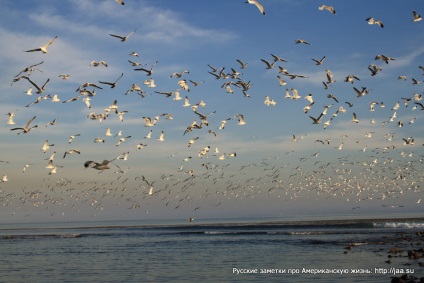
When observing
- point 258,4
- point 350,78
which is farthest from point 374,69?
point 258,4

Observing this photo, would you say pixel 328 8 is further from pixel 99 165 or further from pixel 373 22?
pixel 99 165

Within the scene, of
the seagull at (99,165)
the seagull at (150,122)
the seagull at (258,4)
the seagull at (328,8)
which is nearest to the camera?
the seagull at (99,165)

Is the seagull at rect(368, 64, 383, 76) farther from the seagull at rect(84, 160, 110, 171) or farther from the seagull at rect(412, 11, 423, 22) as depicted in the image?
the seagull at rect(84, 160, 110, 171)

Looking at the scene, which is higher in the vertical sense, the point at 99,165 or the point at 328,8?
the point at 328,8

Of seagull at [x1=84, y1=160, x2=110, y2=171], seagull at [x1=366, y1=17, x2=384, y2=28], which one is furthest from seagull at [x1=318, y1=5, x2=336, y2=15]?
seagull at [x1=84, y1=160, x2=110, y2=171]

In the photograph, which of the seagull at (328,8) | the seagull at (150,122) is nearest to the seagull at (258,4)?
the seagull at (328,8)

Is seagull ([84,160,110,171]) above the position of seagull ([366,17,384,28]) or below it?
below

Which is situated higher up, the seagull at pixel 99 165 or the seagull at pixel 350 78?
the seagull at pixel 350 78

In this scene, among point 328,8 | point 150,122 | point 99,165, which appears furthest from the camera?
point 150,122

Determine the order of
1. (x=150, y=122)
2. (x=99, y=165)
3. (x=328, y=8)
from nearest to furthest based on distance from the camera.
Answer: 1. (x=99, y=165)
2. (x=328, y=8)
3. (x=150, y=122)

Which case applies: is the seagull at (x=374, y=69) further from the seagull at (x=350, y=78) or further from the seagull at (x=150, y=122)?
the seagull at (x=150, y=122)

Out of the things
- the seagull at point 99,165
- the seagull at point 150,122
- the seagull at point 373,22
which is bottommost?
the seagull at point 99,165

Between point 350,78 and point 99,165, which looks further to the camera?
point 350,78

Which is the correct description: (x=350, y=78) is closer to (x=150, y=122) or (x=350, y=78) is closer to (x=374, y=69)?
(x=374, y=69)
